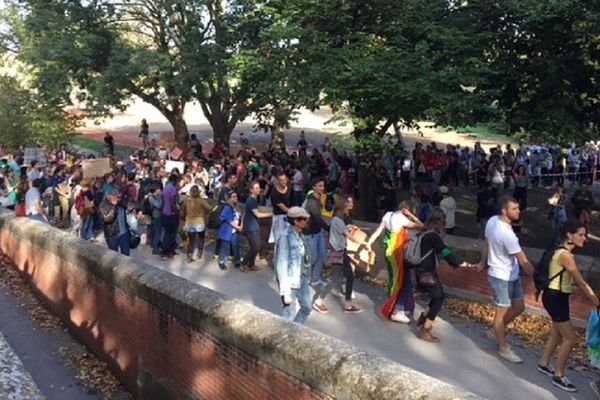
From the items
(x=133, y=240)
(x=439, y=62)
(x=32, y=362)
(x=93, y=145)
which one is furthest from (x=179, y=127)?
(x=32, y=362)

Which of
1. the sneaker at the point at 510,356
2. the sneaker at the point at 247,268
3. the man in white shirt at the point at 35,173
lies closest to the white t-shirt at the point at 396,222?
Answer: the sneaker at the point at 510,356

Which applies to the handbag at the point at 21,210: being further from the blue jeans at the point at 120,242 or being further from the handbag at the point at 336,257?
the handbag at the point at 336,257

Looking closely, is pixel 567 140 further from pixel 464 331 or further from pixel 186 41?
pixel 186 41

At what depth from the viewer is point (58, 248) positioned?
9211 millimetres

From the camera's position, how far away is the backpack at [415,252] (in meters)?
7.49

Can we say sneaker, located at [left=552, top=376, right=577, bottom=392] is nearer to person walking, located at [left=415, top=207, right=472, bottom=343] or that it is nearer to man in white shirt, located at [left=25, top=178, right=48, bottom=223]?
person walking, located at [left=415, top=207, right=472, bottom=343]

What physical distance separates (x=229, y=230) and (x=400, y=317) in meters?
3.83

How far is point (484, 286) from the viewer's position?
29.1ft

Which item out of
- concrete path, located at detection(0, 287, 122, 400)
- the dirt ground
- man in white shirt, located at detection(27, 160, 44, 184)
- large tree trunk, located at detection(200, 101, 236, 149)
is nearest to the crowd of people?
man in white shirt, located at detection(27, 160, 44, 184)

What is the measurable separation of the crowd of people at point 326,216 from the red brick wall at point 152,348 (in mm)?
1358

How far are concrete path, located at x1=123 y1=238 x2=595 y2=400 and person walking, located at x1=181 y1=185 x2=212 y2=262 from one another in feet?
4.73

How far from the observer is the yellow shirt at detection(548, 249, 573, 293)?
617 centimetres

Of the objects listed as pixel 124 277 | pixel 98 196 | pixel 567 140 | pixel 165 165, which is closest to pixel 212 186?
pixel 165 165

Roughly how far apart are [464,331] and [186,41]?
14141 millimetres
